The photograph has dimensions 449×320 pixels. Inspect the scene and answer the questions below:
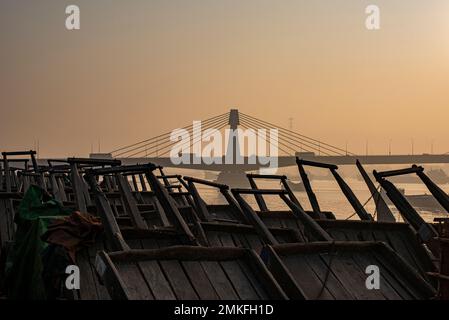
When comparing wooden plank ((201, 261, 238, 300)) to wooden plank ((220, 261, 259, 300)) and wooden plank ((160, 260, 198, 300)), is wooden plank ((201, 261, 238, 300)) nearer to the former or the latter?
wooden plank ((220, 261, 259, 300))

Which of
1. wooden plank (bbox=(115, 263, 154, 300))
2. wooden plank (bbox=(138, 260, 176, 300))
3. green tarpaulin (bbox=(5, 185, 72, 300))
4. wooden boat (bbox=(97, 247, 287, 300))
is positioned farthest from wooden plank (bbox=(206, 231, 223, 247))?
wooden plank (bbox=(115, 263, 154, 300))

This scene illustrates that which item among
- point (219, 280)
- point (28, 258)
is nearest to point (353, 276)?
point (219, 280)

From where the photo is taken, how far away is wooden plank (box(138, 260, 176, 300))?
4.56 meters

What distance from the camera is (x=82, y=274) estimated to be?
6035 mm

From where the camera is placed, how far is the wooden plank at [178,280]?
15.3ft

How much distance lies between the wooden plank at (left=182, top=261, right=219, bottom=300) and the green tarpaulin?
2.17 m

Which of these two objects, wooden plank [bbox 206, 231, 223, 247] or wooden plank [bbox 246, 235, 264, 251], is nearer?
wooden plank [bbox 246, 235, 264, 251]

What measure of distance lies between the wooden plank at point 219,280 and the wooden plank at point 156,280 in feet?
1.26

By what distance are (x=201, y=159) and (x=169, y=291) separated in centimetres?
8149

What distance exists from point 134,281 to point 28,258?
260 cm

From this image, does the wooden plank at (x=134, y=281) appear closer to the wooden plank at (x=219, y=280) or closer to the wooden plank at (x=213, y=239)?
the wooden plank at (x=219, y=280)

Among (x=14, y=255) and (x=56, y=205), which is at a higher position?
(x=56, y=205)
